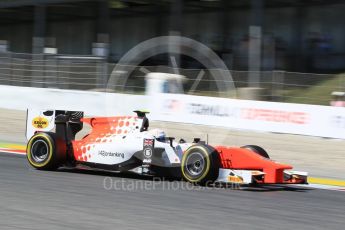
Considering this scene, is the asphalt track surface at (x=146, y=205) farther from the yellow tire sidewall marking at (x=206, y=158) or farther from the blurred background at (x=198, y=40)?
the blurred background at (x=198, y=40)

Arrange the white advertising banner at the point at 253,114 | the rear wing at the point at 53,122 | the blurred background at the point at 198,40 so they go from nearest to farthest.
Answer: the rear wing at the point at 53,122 → the white advertising banner at the point at 253,114 → the blurred background at the point at 198,40

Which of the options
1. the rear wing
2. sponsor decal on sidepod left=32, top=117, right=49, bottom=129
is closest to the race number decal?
the rear wing

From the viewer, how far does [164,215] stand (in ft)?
20.7

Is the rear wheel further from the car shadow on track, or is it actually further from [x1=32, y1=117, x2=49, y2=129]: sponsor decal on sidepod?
[x1=32, y1=117, x2=49, y2=129]: sponsor decal on sidepod

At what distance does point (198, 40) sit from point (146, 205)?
78.5ft

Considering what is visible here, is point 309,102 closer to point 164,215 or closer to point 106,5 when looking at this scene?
point 164,215

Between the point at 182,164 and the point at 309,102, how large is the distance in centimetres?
516

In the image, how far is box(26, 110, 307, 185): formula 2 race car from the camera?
26.2 feet

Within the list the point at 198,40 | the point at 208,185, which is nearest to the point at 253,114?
the point at 208,185

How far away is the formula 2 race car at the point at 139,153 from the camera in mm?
7973

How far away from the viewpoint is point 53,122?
935 cm

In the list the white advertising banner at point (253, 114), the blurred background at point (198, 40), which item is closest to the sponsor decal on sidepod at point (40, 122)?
the white advertising banner at point (253, 114)

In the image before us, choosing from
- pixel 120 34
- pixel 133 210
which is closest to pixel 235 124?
pixel 133 210

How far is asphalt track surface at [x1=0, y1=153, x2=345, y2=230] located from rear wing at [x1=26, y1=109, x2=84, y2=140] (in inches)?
26.0
